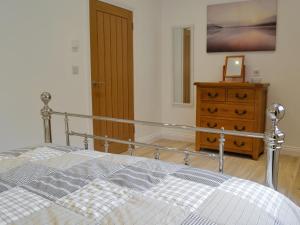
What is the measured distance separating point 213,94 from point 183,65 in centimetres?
93

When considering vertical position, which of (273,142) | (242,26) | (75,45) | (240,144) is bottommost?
(240,144)

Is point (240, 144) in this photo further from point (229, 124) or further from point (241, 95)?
point (241, 95)

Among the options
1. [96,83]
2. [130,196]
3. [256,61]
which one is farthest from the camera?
[256,61]

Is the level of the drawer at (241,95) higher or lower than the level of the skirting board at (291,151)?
higher

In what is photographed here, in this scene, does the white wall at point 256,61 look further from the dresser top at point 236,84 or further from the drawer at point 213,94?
the drawer at point 213,94

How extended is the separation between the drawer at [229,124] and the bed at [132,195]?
7.93 ft

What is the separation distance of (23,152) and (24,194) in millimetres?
642

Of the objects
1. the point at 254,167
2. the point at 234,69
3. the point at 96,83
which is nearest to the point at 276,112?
the point at 254,167

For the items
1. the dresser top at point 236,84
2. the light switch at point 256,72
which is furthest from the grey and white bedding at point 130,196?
the light switch at point 256,72

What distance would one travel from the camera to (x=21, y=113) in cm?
279

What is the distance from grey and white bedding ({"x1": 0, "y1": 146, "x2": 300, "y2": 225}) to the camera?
0.91 metres

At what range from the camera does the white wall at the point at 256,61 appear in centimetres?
381

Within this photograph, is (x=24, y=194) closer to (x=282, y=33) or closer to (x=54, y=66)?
(x=54, y=66)

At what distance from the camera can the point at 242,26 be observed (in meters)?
4.07
